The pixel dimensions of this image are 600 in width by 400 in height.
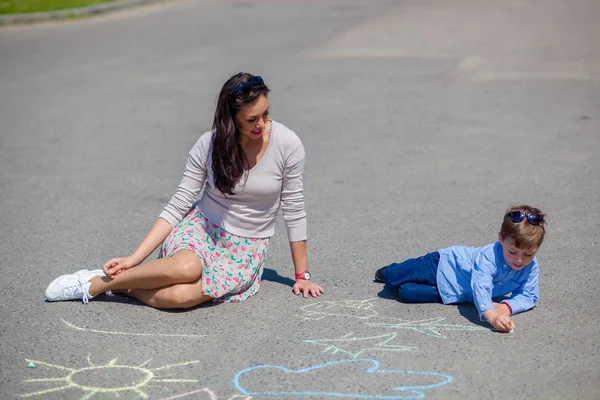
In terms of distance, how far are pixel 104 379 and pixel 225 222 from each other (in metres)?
1.25

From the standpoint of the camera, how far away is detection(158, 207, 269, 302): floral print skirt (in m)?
4.51

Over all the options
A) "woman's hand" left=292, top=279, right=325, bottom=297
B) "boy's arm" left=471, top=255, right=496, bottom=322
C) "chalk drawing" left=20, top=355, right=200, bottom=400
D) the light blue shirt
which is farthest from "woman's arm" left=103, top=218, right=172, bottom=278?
"boy's arm" left=471, top=255, right=496, bottom=322

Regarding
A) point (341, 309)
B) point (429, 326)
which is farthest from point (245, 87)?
point (429, 326)

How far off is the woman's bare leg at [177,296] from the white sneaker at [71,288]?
1.02 feet

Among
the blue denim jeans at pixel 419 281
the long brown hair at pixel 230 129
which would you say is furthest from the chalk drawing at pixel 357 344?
the long brown hair at pixel 230 129

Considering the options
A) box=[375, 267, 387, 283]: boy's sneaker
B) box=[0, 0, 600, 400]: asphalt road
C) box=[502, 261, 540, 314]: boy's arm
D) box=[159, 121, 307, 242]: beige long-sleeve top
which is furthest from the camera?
box=[375, 267, 387, 283]: boy's sneaker

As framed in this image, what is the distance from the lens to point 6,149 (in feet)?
25.5

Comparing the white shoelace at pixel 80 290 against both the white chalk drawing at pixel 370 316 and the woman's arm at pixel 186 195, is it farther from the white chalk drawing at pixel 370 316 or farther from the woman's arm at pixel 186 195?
the white chalk drawing at pixel 370 316

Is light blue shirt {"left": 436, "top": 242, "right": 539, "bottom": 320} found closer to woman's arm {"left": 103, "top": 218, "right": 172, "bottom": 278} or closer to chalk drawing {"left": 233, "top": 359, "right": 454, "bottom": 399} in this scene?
chalk drawing {"left": 233, "top": 359, "right": 454, "bottom": 399}

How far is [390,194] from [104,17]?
9.31m

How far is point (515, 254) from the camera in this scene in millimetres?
4176

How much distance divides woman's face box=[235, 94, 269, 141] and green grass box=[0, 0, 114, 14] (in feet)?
35.4

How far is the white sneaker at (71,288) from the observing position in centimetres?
456

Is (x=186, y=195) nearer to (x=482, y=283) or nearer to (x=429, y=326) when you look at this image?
(x=429, y=326)
